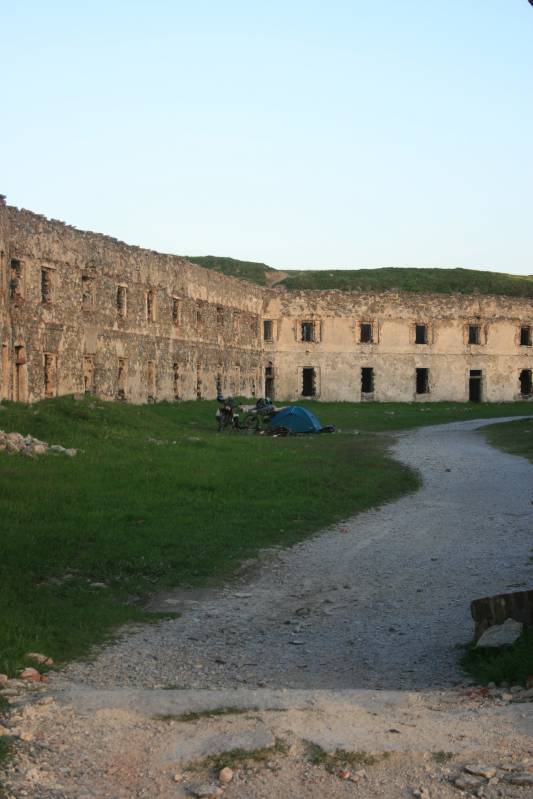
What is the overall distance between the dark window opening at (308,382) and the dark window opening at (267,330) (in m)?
2.85

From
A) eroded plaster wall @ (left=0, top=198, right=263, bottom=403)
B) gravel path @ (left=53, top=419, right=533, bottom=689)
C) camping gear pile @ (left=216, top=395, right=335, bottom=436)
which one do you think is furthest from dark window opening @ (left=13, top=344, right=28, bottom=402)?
gravel path @ (left=53, top=419, right=533, bottom=689)

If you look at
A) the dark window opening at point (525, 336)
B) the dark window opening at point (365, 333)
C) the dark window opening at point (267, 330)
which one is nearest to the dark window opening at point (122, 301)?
the dark window opening at point (267, 330)

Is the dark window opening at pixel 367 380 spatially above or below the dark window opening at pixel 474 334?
below

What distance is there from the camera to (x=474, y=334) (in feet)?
183

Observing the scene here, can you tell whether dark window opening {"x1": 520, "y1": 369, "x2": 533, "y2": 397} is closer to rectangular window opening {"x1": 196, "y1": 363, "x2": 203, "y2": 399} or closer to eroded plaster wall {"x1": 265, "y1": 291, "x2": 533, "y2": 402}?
eroded plaster wall {"x1": 265, "y1": 291, "x2": 533, "y2": 402}

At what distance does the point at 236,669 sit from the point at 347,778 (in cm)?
271

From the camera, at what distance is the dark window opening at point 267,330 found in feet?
170

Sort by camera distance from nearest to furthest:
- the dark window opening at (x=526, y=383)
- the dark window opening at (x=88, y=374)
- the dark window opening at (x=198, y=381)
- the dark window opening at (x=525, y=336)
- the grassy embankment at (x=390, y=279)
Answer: the dark window opening at (x=88, y=374), the dark window opening at (x=198, y=381), the dark window opening at (x=525, y=336), the dark window opening at (x=526, y=383), the grassy embankment at (x=390, y=279)

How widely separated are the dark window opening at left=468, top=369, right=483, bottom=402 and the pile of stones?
130ft

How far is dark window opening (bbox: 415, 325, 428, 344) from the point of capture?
5466 centimetres

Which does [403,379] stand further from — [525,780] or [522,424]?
[525,780]

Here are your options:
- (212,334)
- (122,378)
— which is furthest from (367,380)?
(122,378)

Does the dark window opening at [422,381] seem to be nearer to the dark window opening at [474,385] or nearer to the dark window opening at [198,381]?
the dark window opening at [474,385]

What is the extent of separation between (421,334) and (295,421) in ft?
82.4
